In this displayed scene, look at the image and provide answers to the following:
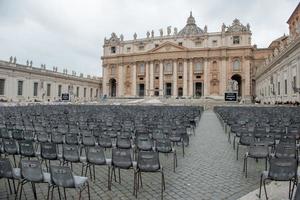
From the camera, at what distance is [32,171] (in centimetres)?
491

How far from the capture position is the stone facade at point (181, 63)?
72.6 meters

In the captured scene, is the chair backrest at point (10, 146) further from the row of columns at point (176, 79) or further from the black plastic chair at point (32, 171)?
the row of columns at point (176, 79)

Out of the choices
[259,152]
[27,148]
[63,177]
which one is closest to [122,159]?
[63,177]

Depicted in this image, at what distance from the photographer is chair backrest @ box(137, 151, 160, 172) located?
224 inches

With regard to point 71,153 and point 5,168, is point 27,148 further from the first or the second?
point 5,168

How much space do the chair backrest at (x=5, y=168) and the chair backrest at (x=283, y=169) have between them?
5061 mm

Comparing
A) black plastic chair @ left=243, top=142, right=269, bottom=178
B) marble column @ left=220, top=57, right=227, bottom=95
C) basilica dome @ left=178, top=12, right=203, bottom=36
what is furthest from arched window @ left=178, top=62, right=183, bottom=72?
black plastic chair @ left=243, top=142, right=269, bottom=178

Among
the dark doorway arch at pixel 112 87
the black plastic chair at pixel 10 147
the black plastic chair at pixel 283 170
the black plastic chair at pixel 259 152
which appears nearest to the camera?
the black plastic chair at pixel 283 170

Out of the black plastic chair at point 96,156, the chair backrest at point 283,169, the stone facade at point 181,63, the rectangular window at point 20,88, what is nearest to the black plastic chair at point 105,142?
the black plastic chair at point 96,156

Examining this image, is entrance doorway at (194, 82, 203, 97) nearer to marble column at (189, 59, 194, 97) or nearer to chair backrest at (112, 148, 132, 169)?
marble column at (189, 59, 194, 97)

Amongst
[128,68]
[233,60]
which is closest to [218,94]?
[233,60]

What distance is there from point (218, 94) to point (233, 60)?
10.2 m

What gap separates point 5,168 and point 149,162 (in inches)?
112

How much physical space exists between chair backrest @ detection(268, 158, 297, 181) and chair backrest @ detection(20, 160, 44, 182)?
4421 millimetres
